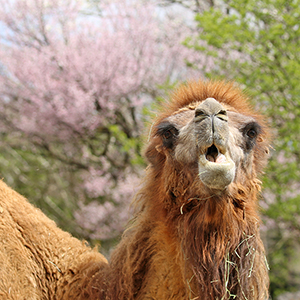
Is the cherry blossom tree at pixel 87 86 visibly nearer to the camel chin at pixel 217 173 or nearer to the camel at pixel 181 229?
the camel at pixel 181 229

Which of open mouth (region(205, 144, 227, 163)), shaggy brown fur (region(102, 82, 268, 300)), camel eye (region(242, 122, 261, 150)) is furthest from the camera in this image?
camel eye (region(242, 122, 261, 150))

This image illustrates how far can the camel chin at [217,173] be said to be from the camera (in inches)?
72.8

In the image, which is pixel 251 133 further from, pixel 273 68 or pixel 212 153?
pixel 273 68

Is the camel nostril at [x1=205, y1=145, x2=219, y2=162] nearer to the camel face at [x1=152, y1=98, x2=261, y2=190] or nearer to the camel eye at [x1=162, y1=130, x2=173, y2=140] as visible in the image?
the camel face at [x1=152, y1=98, x2=261, y2=190]

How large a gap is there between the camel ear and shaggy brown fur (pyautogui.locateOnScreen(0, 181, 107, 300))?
832mm

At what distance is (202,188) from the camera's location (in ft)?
6.62

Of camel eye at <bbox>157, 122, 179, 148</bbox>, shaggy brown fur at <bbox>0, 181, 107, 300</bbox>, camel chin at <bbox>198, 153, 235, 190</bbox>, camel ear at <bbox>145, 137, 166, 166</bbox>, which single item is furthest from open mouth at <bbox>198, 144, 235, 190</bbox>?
shaggy brown fur at <bbox>0, 181, 107, 300</bbox>

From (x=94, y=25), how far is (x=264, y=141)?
662 centimetres

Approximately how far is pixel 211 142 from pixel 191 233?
59cm

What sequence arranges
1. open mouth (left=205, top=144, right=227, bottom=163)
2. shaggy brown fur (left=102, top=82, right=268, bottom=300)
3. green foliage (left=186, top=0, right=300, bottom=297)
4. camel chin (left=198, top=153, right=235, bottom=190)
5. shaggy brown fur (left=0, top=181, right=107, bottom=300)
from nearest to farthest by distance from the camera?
camel chin (left=198, top=153, right=235, bottom=190)
open mouth (left=205, top=144, right=227, bottom=163)
shaggy brown fur (left=102, top=82, right=268, bottom=300)
shaggy brown fur (left=0, top=181, right=107, bottom=300)
green foliage (left=186, top=0, right=300, bottom=297)

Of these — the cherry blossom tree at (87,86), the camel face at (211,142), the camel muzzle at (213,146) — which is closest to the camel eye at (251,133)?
the camel face at (211,142)

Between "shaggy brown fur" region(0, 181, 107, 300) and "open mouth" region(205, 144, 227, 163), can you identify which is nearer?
"open mouth" region(205, 144, 227, 163)

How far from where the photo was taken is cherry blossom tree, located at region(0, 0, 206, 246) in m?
7.24

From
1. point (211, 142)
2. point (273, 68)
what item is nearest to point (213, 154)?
point (211, 142)
